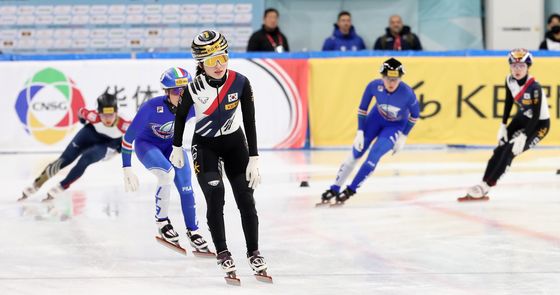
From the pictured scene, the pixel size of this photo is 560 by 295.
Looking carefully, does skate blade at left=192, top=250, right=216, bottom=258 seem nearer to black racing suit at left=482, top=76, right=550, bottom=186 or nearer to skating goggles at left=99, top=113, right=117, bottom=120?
skating goggles at left=99, top=113, right=117, bottom=120

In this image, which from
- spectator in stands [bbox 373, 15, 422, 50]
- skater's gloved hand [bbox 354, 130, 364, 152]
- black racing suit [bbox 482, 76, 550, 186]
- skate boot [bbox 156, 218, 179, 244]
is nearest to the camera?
skate boot [bbox 156, 218, 179, 244]

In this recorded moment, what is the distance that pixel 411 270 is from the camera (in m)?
6.47

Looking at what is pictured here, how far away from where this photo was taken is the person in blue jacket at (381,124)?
9.80m

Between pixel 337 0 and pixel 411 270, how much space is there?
13.9 meters

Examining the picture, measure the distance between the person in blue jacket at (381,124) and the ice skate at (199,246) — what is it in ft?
8.72

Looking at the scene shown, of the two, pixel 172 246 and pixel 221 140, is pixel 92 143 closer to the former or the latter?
pixel 172 246

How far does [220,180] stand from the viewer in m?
6.33

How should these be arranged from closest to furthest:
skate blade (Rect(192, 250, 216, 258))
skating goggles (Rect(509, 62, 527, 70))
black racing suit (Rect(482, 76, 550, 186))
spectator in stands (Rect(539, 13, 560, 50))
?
skate blade (Rect(192, 250, 216, 258)) → skating goggles (Rect(509, 62, 527, 70)) → black racing suit (Rect(482, 76, 550, 186)) → spectator in stands (Rect(539, 13, 560, 50))

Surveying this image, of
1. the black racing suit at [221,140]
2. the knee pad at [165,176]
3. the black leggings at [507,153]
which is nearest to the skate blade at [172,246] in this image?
the knee pad at [165,176]

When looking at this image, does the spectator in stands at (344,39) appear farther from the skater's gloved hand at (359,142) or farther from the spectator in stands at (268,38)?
the skater's gloved hand at (359,142)

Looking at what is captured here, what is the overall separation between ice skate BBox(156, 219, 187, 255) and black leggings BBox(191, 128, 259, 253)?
103 cm

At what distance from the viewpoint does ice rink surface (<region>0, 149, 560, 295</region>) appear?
6.10 meters

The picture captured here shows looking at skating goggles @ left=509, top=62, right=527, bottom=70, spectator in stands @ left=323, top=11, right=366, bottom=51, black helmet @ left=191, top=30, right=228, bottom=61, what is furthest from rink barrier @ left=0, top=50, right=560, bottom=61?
black helmet @ left=191, top=30, right=228, bottom=61

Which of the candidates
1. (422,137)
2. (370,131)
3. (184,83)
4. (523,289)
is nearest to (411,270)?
(523,289)
